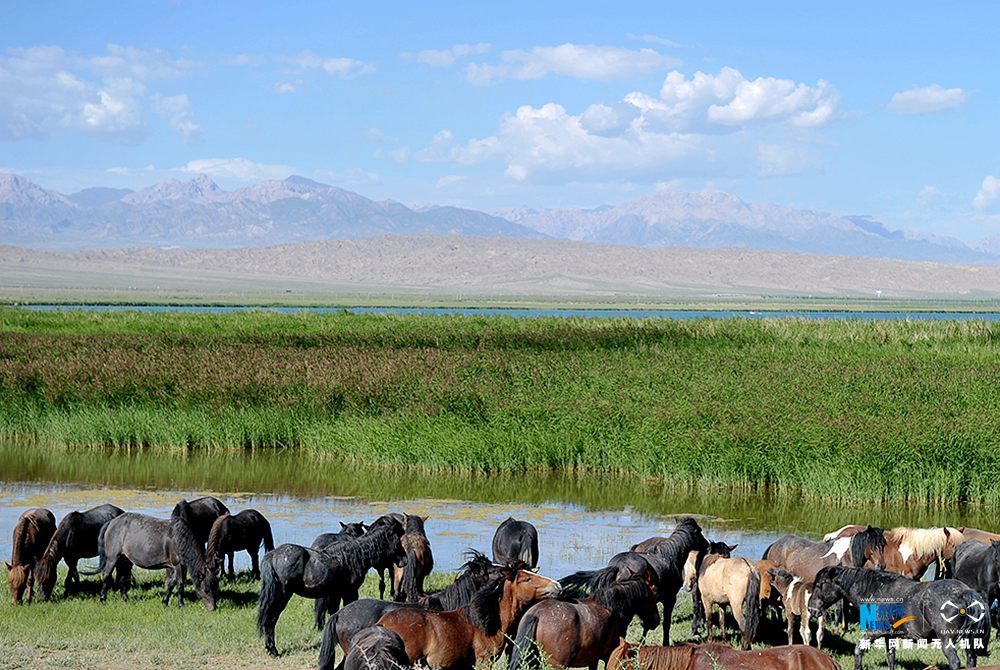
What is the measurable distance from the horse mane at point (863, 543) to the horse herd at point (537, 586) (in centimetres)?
1

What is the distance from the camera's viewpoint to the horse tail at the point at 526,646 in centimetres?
834

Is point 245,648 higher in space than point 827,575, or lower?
lower

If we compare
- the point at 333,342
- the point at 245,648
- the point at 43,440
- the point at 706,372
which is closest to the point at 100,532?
the point at 245,648

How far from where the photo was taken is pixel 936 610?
378 inches

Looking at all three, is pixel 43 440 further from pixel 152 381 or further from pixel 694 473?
pixel 694 473

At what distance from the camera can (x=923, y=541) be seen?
12.2 m

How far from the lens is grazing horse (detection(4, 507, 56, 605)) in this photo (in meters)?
12.2

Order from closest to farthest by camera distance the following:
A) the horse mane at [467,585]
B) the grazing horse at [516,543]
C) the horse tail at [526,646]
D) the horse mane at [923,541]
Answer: the horse tail at [526,646] < the horse mane at [467,585] < the horse mane at [923,541] < the grazing horse at [516,543]

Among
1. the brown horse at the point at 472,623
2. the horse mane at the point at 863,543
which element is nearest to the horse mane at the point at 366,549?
the brown horse at the point at 472,623

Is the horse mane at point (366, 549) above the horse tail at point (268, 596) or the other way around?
above

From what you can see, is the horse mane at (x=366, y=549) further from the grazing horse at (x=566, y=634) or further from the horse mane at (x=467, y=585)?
the grazing horse at (x=566, y=634)

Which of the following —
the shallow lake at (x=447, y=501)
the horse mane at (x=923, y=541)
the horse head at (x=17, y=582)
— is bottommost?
the shallow lake at (x=447, y=501)

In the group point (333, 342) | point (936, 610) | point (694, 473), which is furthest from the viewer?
point (333, 342)

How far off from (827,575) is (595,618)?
2723mm
